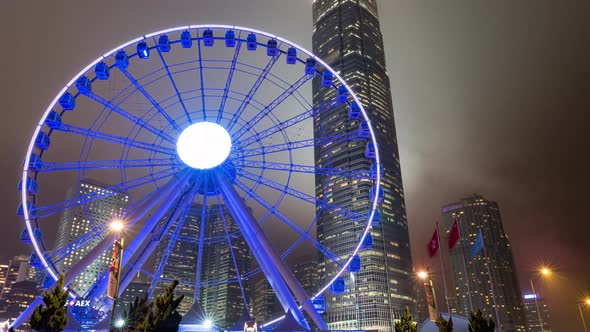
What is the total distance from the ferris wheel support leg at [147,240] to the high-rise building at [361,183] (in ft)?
281

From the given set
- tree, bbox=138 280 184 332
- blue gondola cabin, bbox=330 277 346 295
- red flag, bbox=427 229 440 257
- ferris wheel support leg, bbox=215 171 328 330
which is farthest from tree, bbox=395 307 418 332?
tree, bbox=138 280 184 332

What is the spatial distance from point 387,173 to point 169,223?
119014mm

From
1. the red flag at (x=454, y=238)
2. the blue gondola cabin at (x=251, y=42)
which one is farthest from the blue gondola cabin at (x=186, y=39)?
the red flag at (x=454, y=238)

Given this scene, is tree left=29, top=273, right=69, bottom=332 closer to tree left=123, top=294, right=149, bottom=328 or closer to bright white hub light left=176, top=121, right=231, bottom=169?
tree left=123, top=294, right=149, bottom=328

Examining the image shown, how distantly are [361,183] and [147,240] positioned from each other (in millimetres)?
106772

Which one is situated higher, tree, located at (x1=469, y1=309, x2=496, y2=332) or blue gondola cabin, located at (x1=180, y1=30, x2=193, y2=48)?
blue gondola cabin, located at (x1=180, y1=30, x2=193, y2=48)

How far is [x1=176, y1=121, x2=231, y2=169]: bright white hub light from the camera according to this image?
30797 millimetres

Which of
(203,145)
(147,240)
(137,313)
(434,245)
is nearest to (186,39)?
(203,145)

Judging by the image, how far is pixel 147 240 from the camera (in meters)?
32.0

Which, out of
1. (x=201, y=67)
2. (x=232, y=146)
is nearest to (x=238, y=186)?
(x=232, y=146)

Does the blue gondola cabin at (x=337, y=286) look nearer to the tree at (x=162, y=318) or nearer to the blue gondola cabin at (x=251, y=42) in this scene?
the tree at (x=162, y=318)

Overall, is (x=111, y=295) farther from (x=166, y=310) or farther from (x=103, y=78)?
(x=103, y=78)

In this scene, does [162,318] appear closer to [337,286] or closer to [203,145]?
[203,145]

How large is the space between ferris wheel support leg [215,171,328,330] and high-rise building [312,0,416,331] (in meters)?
85.6
